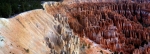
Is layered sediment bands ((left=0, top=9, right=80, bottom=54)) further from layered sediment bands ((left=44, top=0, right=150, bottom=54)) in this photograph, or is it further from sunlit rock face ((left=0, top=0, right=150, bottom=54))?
layered sediment bands ((left=44, top=0, right=150, bottom=54))

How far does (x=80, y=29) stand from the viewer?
4853 centimetres

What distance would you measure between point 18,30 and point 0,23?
7.33ft

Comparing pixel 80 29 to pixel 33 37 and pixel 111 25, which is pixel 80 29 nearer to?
pixel 111 25

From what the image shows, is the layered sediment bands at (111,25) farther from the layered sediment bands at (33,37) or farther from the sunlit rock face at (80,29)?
the layered sediment bands at (33,37)

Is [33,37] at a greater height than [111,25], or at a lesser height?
greater

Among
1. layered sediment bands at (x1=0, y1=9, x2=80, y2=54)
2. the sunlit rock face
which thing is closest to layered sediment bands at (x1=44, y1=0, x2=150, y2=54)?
the sunlit rock face

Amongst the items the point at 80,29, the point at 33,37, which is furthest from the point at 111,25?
the point at 33,37

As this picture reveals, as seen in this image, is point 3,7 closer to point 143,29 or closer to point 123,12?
point 143,29

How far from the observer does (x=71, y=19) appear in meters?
49.4

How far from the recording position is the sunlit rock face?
29672mm

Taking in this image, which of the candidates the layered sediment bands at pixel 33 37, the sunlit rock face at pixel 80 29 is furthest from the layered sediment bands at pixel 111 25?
the layered sediment bands at pixel 33 37

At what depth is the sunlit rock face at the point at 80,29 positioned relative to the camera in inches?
1168

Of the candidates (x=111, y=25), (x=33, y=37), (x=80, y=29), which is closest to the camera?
(x=33, y=37)

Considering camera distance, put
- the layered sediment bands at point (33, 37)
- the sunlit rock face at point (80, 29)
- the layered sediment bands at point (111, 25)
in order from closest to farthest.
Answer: the layered sediment bands at point (33, 37) < the sunlit rock face at point (80, 29) < the layered sediment bands at point (111, 25)
